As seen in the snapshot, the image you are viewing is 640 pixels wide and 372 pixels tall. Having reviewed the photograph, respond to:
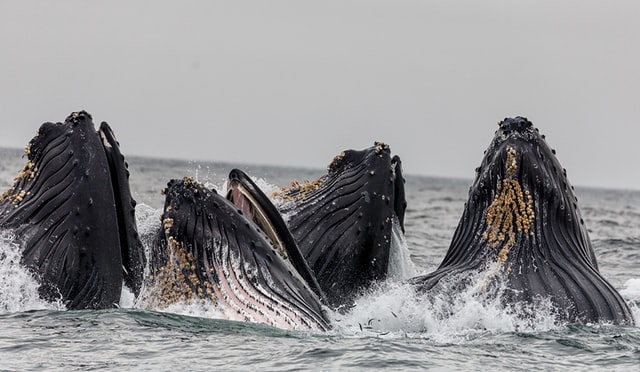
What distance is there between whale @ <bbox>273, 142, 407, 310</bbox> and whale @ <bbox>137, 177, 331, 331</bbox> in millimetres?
2025

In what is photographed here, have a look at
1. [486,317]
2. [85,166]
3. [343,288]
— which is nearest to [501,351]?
[486,317]

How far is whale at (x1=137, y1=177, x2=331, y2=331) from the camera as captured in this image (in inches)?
383

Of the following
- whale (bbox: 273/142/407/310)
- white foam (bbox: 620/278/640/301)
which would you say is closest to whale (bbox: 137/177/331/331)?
whale (bbox: 273/142/407/310)

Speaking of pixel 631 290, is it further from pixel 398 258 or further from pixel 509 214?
pixel 509 214

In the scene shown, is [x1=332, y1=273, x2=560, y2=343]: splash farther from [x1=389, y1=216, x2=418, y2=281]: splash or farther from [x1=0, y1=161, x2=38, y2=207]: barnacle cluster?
[x1=0, y1=161, x2=38, y2=207]: barnacle cluster

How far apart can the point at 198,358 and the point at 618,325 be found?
4010mm

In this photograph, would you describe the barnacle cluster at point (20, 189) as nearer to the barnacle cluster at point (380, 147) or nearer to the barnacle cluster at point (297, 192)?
the barnacle cluster at point (297, 192)

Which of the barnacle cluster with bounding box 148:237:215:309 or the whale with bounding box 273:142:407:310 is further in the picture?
the whale with bounding box 273:142:407:310

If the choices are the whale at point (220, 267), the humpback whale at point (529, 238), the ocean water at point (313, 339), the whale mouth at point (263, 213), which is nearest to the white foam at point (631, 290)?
the ocean water at point (313, 339)

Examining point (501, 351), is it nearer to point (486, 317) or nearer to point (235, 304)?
point (486, 317)

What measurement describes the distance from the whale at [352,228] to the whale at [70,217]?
240 cm

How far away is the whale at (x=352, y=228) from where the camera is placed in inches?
472

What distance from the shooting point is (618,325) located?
10445 mm

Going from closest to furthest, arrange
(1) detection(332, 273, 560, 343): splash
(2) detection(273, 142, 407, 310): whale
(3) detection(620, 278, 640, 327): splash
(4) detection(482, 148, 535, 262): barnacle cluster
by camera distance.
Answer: (1) detection(332, 273, 560, 343): splash < (4) detection(482, 148, 535, 262): barnacle cluster < (2) detection(273, 142, 407, 310): whale < (3) detection(620, 278, 640, 327): splash
